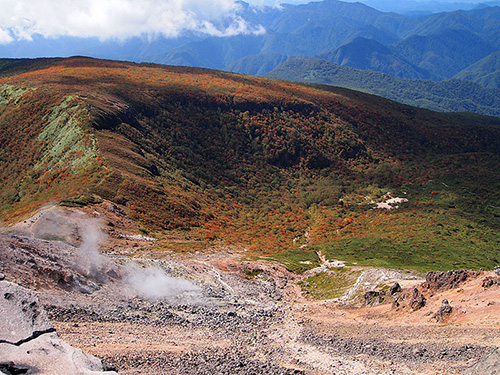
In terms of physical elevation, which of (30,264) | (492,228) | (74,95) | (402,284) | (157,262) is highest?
(74,95)

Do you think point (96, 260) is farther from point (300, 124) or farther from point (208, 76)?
point (208, 76)

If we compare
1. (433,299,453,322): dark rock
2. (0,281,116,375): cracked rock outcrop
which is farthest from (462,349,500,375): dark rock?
(0,281,116,375): cracked rock outcrop

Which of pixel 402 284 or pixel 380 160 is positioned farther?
pixel 380 160

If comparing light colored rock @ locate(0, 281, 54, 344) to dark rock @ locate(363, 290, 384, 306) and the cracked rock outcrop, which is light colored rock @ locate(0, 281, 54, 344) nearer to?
the cracked rock outcrop

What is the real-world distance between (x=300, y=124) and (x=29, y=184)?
6103 cm

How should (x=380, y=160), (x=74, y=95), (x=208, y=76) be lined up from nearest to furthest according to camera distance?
(x=74, y=95) → (x=380, y=160) → (x=208, y=76)

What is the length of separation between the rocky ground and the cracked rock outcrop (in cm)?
151

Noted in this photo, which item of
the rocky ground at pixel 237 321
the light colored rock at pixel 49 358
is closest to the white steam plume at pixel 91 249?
the rocky ground at pixel 237 321

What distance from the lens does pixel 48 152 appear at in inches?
2077

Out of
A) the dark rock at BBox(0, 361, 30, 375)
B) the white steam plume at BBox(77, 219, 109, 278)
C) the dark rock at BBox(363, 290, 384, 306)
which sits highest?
the dark rock at BBox(0, 361, 30, 375)

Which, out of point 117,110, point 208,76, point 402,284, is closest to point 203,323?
point 402,284

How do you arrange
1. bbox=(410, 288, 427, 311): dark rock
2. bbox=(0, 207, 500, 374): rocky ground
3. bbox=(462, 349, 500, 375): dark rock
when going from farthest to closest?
bbox=(410, 288, 427, 311): dark rock, bbox=(0, 207, 500, 374): rocky ground, bbox=(462, 349, 500, 375): dark rock

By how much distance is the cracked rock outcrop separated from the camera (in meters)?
9.59

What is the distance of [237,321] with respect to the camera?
20656 mm
